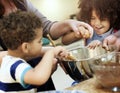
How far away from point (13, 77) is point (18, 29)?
140mm

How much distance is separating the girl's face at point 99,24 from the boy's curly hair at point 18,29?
1.38ft

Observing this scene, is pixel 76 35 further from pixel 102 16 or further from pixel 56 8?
pixel 56 8

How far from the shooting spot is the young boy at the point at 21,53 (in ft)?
2.55

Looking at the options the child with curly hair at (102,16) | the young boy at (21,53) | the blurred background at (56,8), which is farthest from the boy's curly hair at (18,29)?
the blurred background at (56,8)

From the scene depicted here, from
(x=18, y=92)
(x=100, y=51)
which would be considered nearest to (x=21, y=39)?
(x=18, y=92)

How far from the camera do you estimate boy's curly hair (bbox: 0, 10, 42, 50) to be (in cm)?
82

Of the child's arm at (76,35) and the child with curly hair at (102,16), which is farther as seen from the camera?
the child with curly hair at (102,16)

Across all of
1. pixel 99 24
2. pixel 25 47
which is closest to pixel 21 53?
pixel 25 47

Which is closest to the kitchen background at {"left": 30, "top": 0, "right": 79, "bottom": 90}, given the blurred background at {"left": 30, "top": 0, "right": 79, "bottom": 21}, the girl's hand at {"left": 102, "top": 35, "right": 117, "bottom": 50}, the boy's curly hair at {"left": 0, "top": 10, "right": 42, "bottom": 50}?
the blurred background at {"left": 30, "top": 0, "right": 79, "bottom": 21}

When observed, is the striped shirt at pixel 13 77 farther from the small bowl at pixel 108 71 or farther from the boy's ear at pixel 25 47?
the small bowl at pixel 108 71

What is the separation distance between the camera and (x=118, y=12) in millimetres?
1192

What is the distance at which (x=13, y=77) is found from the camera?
31.2 inches

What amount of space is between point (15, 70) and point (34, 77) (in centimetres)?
6

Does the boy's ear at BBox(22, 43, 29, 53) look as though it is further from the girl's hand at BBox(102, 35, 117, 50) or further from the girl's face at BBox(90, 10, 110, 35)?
the girl's face at BBox(90, 10, 110, 35)
